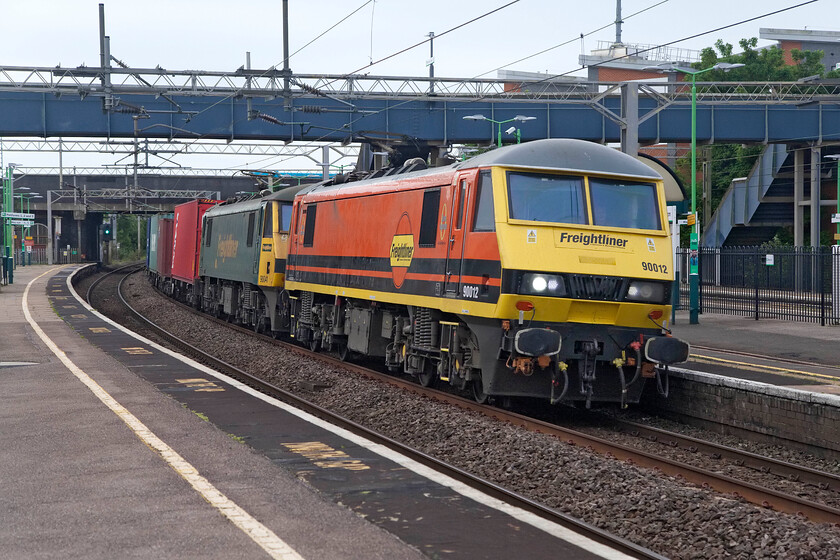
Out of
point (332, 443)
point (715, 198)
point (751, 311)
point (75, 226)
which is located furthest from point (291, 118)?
point (75, 226)

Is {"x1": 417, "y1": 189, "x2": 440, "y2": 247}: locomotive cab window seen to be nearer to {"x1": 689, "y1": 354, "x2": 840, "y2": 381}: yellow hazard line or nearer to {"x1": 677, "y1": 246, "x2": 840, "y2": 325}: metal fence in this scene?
{"x1": 689, "y1": 354, "x2": 840, "y2": 381}: yellow hazard line

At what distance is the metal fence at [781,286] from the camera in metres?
26.7

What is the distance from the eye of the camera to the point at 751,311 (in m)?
30.0

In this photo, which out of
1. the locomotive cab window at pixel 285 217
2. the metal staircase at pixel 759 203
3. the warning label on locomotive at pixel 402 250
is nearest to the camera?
the warning label on locomotive at pixel 402 250

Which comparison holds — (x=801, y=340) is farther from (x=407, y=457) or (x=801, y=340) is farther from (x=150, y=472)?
(x=150, y=472)

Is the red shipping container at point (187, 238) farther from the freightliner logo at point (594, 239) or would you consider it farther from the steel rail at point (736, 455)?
the steel rail at point (736, 455)

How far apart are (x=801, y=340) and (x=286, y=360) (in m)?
11.4

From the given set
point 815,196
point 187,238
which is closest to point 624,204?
point 187,238

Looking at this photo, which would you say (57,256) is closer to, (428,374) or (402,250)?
(402,250)

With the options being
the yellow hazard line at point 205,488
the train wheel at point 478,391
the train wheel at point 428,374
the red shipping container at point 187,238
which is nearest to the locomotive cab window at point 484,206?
the train wheel at point 478,391

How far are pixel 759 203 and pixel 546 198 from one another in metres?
42.5

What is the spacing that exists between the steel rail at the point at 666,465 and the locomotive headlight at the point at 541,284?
5.13 ft

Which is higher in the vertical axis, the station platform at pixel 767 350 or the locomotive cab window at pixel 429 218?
the locomotive cab window at pixel 429 218

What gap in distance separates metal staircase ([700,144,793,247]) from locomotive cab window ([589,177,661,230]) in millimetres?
39817
